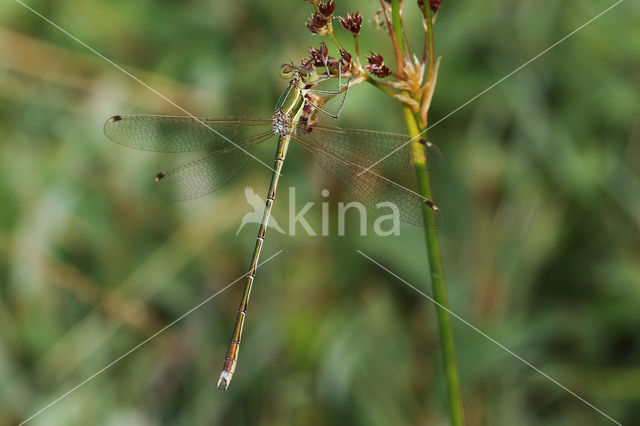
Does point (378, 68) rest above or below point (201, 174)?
below

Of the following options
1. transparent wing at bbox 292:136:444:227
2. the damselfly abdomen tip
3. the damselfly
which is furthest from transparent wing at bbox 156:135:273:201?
the damselfly abdomen tip

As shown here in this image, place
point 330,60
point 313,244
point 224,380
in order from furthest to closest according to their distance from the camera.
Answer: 1. point 313,244
2. point 224,380
3. point 330,60

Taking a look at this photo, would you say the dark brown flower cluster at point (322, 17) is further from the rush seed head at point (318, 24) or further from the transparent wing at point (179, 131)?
the transparent wing at point (179, 131)

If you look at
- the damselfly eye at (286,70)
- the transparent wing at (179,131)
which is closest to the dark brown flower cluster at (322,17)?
the damselfly eye at (286,70)

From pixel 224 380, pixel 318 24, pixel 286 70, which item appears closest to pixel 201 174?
pixel 286 70

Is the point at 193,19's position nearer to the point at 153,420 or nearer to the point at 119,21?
the point at 119,21

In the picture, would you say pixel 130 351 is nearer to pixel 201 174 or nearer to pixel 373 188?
pixel 201 174

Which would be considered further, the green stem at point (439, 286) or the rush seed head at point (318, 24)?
Answer: the rush seed head at point (318, 24)

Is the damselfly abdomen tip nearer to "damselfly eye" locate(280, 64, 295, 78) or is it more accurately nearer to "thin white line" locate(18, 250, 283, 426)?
"thin white line" locate(18, 250, 283, 426)
